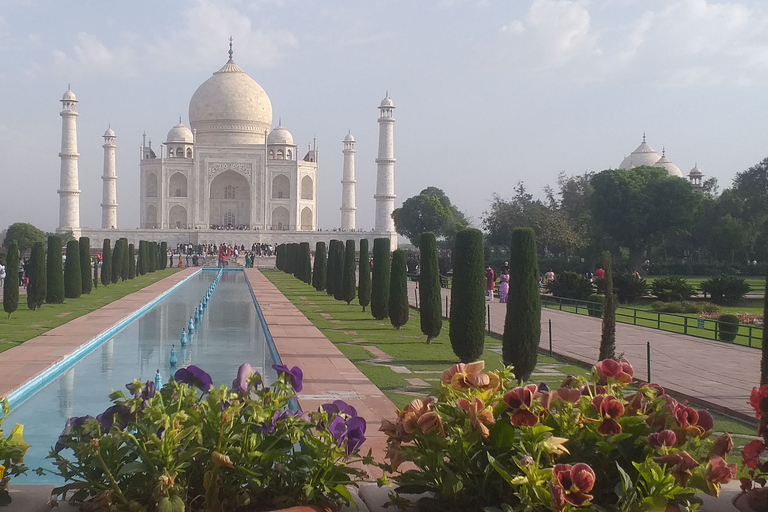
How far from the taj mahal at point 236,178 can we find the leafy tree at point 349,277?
25842mm

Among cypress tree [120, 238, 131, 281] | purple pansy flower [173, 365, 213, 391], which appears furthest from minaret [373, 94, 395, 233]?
purple pansy flower [173, 365, 213, 391]

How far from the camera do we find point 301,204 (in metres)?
47.4

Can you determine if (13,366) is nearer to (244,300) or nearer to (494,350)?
(494,350)

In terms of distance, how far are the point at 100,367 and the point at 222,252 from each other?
2645cm

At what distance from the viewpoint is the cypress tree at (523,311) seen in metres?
7.11

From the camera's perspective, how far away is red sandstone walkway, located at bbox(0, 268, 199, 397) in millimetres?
7203

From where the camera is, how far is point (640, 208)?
99.2 ft

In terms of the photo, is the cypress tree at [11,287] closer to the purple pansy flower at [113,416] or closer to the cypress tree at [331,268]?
the cypress tree at [331,268]

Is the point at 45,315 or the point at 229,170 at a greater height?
the point at 229,170

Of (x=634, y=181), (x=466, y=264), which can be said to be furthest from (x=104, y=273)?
(x=634, y=181)

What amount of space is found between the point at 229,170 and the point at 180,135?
4.06 m

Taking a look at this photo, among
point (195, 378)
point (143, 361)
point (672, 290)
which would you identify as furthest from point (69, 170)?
point (195, 378)

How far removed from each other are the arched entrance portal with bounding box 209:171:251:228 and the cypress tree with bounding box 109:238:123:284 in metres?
24.7

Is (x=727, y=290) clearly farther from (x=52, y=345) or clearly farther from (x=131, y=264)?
(x=131, y=264)
